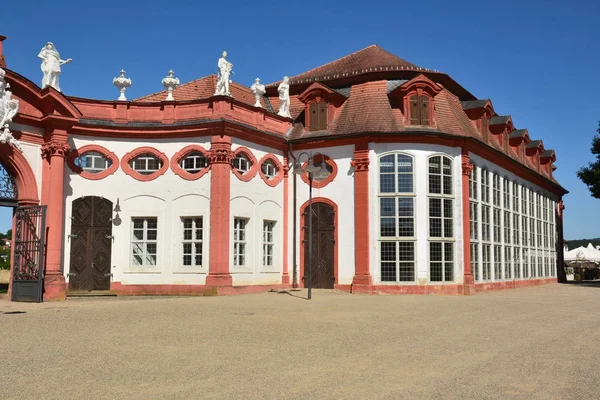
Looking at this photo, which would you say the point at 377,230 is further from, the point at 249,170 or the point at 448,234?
the point at 249,170

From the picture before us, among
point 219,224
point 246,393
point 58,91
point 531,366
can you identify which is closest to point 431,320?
point 531,366

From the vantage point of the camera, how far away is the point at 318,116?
26.7 metres

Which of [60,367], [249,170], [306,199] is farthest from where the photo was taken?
[306,199]

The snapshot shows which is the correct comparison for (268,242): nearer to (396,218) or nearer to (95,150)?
(396,218)

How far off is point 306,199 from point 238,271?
14.9ft

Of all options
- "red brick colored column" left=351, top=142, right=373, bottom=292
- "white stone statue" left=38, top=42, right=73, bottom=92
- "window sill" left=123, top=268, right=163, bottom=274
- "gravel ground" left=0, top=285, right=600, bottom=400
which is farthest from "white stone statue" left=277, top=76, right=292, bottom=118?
"gravel ground" left=0, top=285, right=600, bottom=400

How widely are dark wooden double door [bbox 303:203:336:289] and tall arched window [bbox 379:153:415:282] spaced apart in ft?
6.45

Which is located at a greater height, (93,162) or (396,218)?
(93,162)

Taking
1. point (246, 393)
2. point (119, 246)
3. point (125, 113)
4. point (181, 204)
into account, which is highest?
point (125, 113)

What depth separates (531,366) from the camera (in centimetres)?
845

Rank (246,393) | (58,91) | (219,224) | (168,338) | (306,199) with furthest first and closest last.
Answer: (306,199)
(219,224)
(58,91)
(168,338)
(246,393)

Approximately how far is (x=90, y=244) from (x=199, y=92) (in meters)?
7.75

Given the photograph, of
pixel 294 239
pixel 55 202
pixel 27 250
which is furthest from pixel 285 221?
pixel 27 250

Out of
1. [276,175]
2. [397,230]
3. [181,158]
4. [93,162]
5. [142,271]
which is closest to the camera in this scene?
[142,271]
